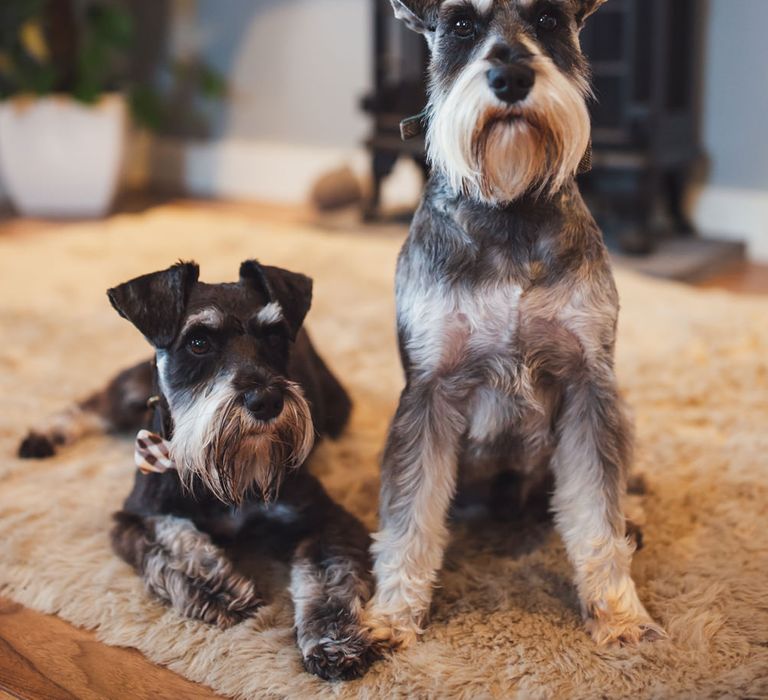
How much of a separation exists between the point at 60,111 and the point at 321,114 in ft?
4.87

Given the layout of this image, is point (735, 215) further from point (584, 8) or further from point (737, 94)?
point (584, 8)

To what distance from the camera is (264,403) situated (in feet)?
6.34

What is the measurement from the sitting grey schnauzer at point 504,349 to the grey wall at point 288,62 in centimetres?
Result: 389

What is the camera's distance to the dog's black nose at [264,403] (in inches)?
75.9

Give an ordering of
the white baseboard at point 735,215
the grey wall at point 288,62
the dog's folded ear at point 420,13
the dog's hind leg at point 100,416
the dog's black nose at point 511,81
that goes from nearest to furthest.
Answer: the dog's black nose at point 511,81 < the dog's folded ear at point 420,13 < the dog's hind leg at point 100,416 < the white baseboard at point 735,215 < the grey wall at point 288,62

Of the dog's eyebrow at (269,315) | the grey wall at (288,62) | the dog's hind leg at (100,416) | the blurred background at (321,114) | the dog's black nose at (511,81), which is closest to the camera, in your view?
the dog's black nose at (511,81)

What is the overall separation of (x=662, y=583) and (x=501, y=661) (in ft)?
1.43

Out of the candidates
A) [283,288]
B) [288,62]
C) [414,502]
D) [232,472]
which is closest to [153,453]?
[232,472]

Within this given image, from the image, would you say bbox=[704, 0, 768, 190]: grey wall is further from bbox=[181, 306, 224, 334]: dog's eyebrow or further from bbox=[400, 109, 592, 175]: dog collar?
bbox=[181, 306, 224, 334]: dog's eyebrow

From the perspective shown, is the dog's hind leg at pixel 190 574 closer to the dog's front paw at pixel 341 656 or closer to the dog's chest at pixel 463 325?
the dog's front paw at pixel 341 656

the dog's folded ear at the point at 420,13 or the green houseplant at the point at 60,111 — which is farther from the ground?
the dog's folded ear at the point at 420,13

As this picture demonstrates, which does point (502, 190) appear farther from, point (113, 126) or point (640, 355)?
point (113, 126)

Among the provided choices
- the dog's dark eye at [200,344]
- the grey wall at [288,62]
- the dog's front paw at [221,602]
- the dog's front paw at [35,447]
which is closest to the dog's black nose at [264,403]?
the dog's dark eye at [200,344]

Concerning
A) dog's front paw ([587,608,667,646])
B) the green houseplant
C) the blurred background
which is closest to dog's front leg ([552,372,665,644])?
dog's front paw ([587,608,667,646])
